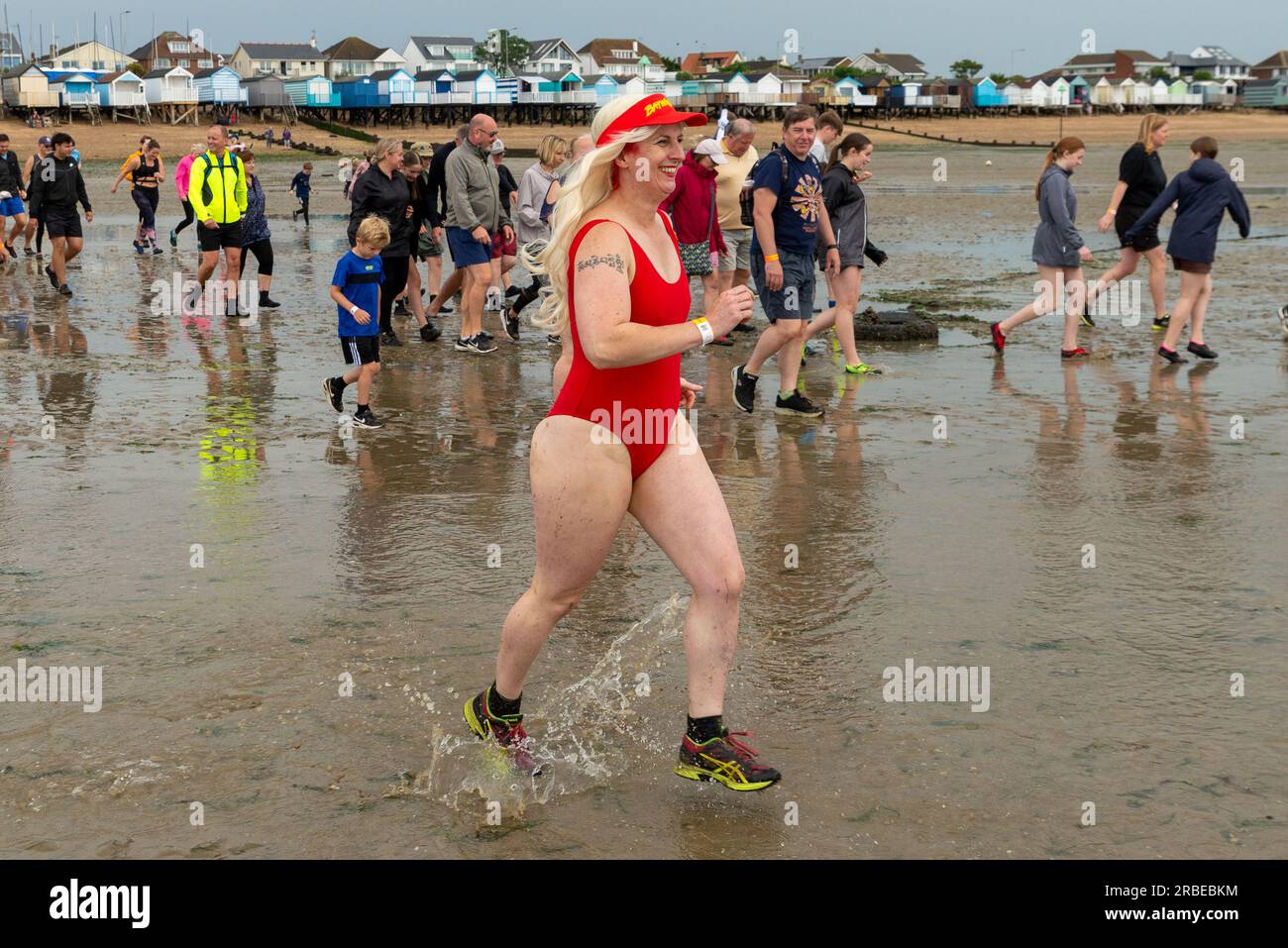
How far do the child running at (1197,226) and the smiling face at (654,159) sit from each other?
28.2ft

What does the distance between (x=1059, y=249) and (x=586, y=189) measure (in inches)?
336

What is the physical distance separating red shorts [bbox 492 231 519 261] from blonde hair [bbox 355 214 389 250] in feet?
8.47

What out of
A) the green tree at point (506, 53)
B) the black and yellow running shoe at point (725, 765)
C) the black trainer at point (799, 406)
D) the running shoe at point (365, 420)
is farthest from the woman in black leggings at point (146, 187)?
the green tree at point (506, 53)

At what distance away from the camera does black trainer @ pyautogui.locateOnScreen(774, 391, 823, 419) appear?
9648 mm

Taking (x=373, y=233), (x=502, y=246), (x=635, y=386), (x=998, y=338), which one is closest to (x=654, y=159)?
(x=635, y=386)

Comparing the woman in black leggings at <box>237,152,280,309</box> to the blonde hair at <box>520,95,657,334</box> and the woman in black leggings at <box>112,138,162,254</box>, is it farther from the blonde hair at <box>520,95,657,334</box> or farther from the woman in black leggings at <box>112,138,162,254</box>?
the blonde hair at <box>520,95,657,334</box>

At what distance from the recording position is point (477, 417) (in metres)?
9.67

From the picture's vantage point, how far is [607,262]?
3.94 m

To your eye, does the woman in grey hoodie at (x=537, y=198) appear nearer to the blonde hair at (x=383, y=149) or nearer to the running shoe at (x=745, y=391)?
the blonde hair at (x=383, y=149)

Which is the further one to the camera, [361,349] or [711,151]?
[711,151]

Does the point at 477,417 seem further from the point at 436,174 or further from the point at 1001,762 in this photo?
the point at 1001,762

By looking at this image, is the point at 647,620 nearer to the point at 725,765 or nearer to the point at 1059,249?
the point at 725,765

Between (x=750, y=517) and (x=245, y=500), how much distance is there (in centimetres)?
279
